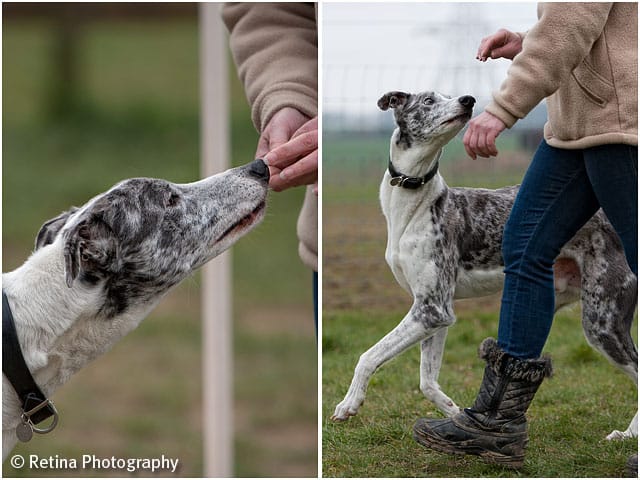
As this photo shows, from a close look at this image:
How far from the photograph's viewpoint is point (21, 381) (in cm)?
271

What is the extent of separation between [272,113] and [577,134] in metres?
1.11

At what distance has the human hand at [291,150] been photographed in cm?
311

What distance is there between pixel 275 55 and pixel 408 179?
2.62 ft

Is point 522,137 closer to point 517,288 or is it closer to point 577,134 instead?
point 577,134

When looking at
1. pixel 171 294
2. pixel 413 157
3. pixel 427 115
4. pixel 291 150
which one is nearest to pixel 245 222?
pixel 291 150

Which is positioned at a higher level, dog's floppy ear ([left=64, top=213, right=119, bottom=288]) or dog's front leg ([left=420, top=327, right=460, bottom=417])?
dog's floppy ear ([left=64, top=213, right=119, bottom=288])

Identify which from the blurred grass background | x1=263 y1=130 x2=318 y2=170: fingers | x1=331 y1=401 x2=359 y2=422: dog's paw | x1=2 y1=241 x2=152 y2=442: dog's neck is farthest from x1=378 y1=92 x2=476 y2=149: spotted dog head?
the blurred grass background

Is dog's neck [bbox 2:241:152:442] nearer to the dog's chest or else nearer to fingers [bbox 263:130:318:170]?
fingers [bbox 263:130:318:170]

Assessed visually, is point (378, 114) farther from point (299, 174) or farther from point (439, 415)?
point (439, 415)

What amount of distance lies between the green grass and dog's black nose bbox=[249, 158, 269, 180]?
21.0 inches

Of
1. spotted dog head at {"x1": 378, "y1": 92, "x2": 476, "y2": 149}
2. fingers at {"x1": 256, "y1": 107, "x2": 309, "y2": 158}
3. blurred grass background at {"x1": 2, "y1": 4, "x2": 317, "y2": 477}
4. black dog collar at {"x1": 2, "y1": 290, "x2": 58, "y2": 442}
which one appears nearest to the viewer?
black dog collar at {"x1": 2, "y1": 290, "x2": 58, "y2": 442}

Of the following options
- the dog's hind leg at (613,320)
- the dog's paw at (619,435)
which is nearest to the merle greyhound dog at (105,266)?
the dog's hind leg at (613,320)

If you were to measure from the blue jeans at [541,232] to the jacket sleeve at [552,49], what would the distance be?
293 millimetres

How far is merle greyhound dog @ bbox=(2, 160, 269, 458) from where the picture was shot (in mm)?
2738
